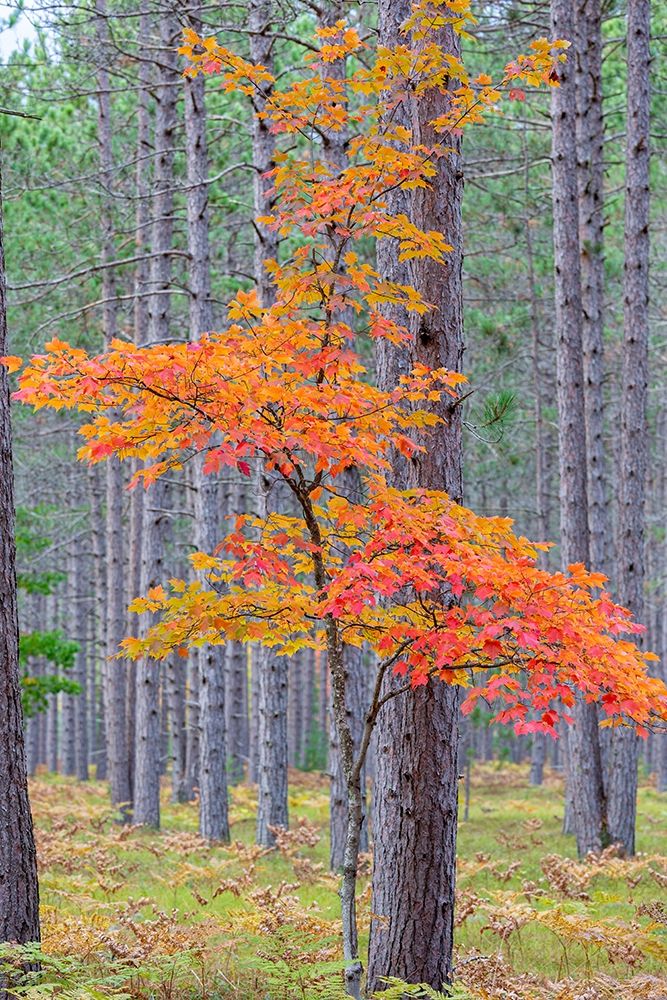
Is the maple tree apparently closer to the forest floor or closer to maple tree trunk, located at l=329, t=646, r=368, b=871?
the forest floor

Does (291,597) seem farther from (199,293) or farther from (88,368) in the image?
(199,293)

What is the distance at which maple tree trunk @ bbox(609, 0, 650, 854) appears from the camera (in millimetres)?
11766

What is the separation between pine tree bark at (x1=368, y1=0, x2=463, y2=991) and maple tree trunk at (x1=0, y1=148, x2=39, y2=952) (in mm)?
1810

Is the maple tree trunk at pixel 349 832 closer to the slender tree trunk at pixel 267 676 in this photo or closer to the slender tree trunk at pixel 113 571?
the slender tree trunk at pixel 267 676

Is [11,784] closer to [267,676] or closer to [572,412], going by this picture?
[267,676]

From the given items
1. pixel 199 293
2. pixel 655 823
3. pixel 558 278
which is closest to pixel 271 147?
pixel 199 293

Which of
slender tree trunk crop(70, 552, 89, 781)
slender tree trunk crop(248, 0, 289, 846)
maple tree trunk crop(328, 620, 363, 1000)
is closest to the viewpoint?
maple tree trunk crop(328, 620, 363, 1000)

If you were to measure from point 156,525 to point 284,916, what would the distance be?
818cm

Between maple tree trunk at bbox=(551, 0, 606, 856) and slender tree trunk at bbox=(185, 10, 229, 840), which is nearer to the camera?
maple tree trunk at bbox=(551, 0, 606, 856)

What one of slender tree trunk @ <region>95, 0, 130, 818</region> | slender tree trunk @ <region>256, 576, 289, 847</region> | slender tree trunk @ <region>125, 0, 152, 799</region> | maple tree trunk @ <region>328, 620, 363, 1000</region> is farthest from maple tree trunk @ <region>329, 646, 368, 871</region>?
slender tree trunk @ <region>125, 0, 152, 799</region>

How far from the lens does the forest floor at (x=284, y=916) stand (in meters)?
5.85

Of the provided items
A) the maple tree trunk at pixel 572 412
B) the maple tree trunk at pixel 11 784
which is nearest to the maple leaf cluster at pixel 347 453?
the maple tree trunk at pixel 11 784

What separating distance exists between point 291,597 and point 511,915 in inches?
136

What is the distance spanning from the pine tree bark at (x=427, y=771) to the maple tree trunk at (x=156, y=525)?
858 centimetres
